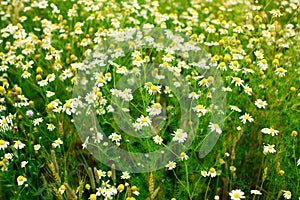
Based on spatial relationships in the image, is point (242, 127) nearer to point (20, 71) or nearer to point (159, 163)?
point (159, 163)

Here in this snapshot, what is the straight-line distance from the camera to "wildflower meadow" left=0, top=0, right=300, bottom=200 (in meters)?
2.92

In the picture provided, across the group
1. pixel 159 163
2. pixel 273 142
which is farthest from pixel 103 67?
pixel 273 142

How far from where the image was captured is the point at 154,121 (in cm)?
307

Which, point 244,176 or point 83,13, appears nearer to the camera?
point 244,176

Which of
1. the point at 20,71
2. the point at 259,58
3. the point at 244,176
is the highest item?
the point at 259,58

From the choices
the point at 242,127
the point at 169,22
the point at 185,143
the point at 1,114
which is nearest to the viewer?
the point at 185,143

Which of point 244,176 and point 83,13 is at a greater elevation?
point 83,13

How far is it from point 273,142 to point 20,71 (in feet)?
6.79

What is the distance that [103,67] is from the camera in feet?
11.5

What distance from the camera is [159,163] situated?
2965 mm

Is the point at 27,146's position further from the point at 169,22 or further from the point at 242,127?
the point at 169,22

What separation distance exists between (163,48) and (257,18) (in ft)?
2.90

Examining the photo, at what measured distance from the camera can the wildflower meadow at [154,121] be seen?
292cm

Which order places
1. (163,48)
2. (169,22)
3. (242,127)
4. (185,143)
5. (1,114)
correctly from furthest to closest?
(169,22), (163,48), (1,114), (242,127), (185,143)
